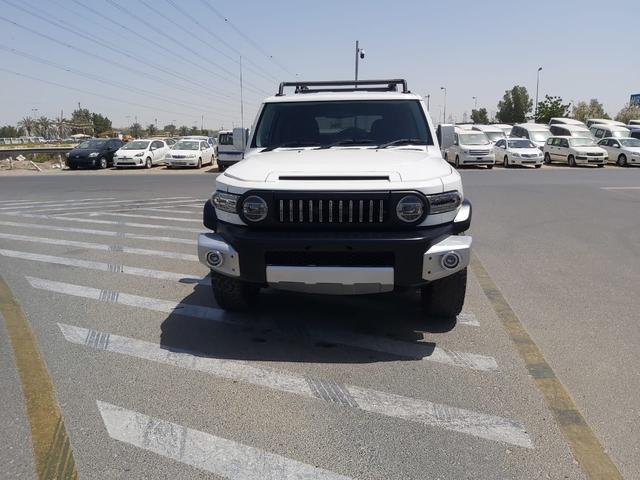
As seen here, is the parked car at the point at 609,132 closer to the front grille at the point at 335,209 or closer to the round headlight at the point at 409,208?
the round headlight at the point at 409,208

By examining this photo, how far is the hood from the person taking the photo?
410cm

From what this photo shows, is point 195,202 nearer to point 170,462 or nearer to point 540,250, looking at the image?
point 540,250

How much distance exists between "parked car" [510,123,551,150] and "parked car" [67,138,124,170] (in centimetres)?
2409

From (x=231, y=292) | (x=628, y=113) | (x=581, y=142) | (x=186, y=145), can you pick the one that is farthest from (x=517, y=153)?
(x=628, y=113)

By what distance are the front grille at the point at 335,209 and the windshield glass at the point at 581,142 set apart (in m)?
28.2

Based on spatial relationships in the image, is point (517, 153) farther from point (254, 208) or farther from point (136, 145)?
point (254, 208)

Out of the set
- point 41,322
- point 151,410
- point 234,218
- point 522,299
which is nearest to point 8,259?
point 41,322

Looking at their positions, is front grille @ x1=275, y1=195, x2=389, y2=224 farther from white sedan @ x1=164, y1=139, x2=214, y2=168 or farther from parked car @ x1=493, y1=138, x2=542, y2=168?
parked car @ x1=493, y1=138, x2=542, y2=168

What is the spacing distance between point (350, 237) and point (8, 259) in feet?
17.9

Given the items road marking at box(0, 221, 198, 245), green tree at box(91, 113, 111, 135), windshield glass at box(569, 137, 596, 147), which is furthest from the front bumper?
green tree at box(91, 113, 111, 135)

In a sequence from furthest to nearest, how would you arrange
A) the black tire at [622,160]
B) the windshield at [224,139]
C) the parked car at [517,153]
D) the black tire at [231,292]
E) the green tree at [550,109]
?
the green tree at [550,109] < the black tire at [622,160] < the parked car at [517,153] < the windshield at [224,139] < the black tire at [231,292]

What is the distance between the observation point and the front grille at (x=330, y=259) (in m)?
3.96

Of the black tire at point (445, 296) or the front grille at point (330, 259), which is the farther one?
the black tire at point (445, 296)

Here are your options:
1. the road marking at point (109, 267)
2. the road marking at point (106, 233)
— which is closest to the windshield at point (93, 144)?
the road marking at point (106, 233)
